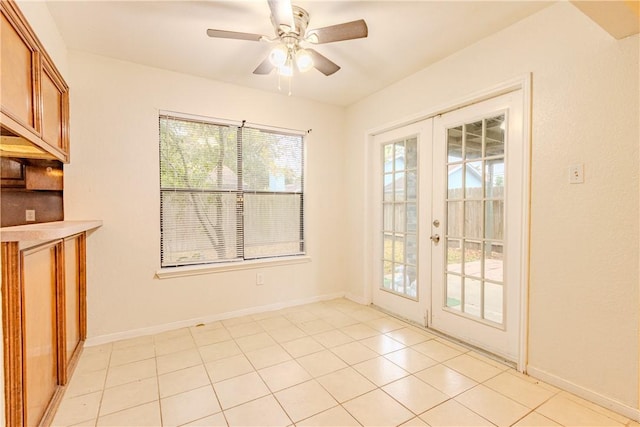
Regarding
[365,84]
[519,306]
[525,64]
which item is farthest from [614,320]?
[365,84]

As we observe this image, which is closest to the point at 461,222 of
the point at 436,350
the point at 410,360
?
the point at 436,350

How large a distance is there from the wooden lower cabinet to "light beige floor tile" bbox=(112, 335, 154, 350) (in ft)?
0.98

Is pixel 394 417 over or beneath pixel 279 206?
beneath

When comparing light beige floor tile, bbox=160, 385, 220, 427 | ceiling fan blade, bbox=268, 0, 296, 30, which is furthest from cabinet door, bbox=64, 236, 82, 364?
ceiling fan blade, bbox=268, 0, 296, 30

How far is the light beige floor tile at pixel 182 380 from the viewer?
1985 mm

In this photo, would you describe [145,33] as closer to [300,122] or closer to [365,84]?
[300,122]

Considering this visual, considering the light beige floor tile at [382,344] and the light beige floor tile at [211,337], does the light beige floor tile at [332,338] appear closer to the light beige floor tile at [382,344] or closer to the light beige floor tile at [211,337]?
→ the light beige floor tile at [382,344]

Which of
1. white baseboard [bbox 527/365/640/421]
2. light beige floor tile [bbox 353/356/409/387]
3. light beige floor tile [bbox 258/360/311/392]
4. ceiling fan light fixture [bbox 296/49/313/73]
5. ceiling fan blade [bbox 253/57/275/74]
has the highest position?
ceiling fan blade [bbox 253/57/275/74]

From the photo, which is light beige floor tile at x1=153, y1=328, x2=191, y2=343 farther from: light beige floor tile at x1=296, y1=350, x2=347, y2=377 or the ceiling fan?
the ceiling fan

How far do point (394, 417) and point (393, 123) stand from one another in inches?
105

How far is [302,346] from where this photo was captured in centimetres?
261

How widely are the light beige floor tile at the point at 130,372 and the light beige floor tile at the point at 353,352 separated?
140cm

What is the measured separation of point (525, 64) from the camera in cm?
215

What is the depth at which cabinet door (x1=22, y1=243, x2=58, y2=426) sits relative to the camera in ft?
4.66
